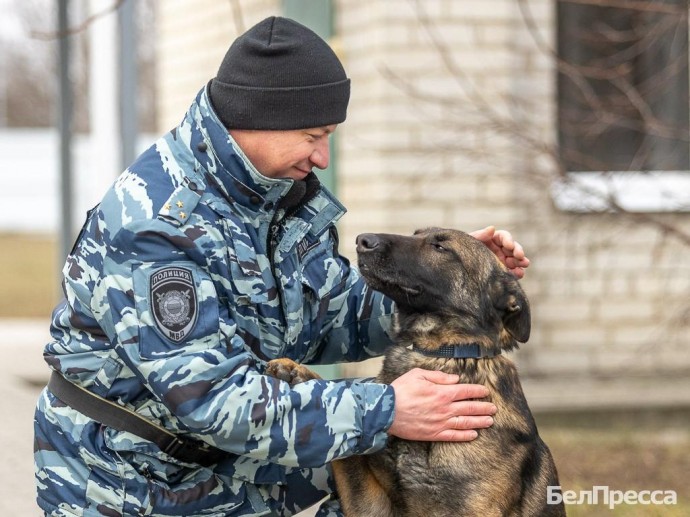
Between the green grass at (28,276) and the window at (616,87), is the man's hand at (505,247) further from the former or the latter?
the green grass at (28,276)

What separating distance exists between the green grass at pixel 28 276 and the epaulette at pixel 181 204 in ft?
25.0

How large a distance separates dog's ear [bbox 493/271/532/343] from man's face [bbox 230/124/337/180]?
2.19 ft

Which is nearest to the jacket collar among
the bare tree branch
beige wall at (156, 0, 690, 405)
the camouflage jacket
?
the camouflage jacket

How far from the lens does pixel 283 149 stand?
9.82 feet

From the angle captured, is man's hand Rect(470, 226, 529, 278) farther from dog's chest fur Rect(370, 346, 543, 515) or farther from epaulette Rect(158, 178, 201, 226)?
epaulette Rect(158, 178, 201, 226)

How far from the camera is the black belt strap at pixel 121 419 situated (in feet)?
9.48

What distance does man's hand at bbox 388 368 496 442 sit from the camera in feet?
9.48

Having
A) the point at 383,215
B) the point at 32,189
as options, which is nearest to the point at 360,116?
the point at 383,215

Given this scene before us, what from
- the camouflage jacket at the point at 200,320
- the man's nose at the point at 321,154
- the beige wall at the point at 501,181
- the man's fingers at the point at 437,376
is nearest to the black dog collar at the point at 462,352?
the man's fingers at the point at 437,376

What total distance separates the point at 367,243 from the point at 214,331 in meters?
0.63

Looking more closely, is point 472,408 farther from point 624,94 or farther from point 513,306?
point 624,94

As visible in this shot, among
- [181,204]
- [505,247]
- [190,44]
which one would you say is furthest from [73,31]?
[190,44]

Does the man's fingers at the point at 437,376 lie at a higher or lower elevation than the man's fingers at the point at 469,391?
higher

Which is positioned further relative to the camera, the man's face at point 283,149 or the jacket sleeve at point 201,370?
the man's face at point 283,149
